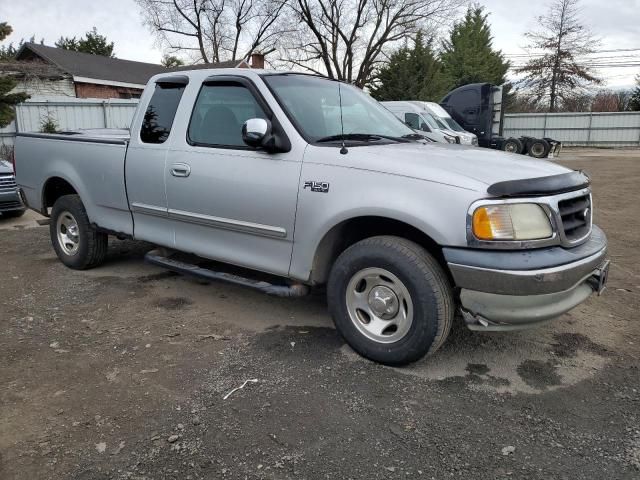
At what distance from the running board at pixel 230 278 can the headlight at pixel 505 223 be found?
1401 mm

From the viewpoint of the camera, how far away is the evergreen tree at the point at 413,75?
29406 millimetres

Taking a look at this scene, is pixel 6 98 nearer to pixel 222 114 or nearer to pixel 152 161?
pixel 152 161

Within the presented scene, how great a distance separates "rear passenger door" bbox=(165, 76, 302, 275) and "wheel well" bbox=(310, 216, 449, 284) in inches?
9.6

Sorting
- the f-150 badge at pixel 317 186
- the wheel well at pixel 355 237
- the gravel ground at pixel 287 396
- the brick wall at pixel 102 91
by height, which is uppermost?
the brick wall at pixel 102 91

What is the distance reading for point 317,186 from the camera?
3.51 meters

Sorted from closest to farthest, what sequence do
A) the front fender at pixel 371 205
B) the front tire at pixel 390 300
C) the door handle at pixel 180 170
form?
the front fender at pixel 371 205
the front tire at pixel 390 300
the door handle at pixel 180 170

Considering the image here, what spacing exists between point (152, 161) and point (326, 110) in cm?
159

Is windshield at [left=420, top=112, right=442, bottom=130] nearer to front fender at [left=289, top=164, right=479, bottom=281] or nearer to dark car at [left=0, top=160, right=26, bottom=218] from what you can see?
dark car at [left=0, top=160, right=26, bottom=218]

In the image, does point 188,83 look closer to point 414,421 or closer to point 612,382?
point 414,421

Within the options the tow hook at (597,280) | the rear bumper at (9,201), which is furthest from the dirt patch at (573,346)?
the rear bumper at (9,201)

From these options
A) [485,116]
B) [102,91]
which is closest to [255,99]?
[485,116]

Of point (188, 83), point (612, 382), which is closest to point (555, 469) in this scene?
point (612, 382)

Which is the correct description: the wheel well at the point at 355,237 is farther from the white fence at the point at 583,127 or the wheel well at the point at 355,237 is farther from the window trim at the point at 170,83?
the white fence at the point at 583,127

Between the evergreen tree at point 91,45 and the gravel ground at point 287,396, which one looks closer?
the gravel ground at point 287,396
